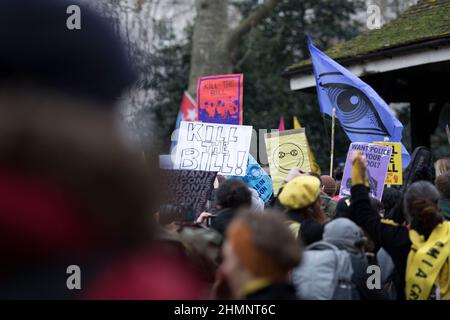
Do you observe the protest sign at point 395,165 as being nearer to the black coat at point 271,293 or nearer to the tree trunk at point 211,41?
the black coat at point 271,293

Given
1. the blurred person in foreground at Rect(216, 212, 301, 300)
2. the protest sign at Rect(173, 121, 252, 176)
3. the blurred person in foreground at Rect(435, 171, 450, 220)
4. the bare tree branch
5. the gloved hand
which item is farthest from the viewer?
the bare tree branch

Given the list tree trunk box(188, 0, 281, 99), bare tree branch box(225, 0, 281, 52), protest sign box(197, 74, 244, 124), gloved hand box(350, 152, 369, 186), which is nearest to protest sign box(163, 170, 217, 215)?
gloved hand box(350, 152, 369, 186)

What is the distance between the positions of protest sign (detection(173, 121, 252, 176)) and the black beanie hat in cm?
634

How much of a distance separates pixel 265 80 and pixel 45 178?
62.6 feet

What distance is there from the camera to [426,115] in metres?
11.4

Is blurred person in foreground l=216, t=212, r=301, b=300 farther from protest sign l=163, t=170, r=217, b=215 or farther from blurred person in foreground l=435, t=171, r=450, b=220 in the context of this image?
protest sign l=163, t=170, r=217, b=215

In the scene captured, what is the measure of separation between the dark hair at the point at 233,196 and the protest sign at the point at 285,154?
9.06 ft

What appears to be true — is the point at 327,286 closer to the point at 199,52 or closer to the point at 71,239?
the point at 71,239

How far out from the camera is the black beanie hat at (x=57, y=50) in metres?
0.75

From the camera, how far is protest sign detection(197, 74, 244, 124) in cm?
874

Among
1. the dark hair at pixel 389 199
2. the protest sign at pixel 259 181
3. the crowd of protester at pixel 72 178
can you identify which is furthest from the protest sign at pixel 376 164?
the crowd of protester at pixel 72 178

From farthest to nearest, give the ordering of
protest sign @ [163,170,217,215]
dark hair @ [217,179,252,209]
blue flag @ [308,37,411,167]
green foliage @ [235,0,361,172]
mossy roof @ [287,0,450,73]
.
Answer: green foliage @ [235,0,361,172], mossy roof @ [287,0,450,73], blue flag @ [308,37,411,167], protest sign @ [163,170,217,215], dark hair @ [217,179,252,209]

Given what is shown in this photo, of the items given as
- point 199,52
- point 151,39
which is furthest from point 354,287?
point 199,52

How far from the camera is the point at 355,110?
25.2ft
